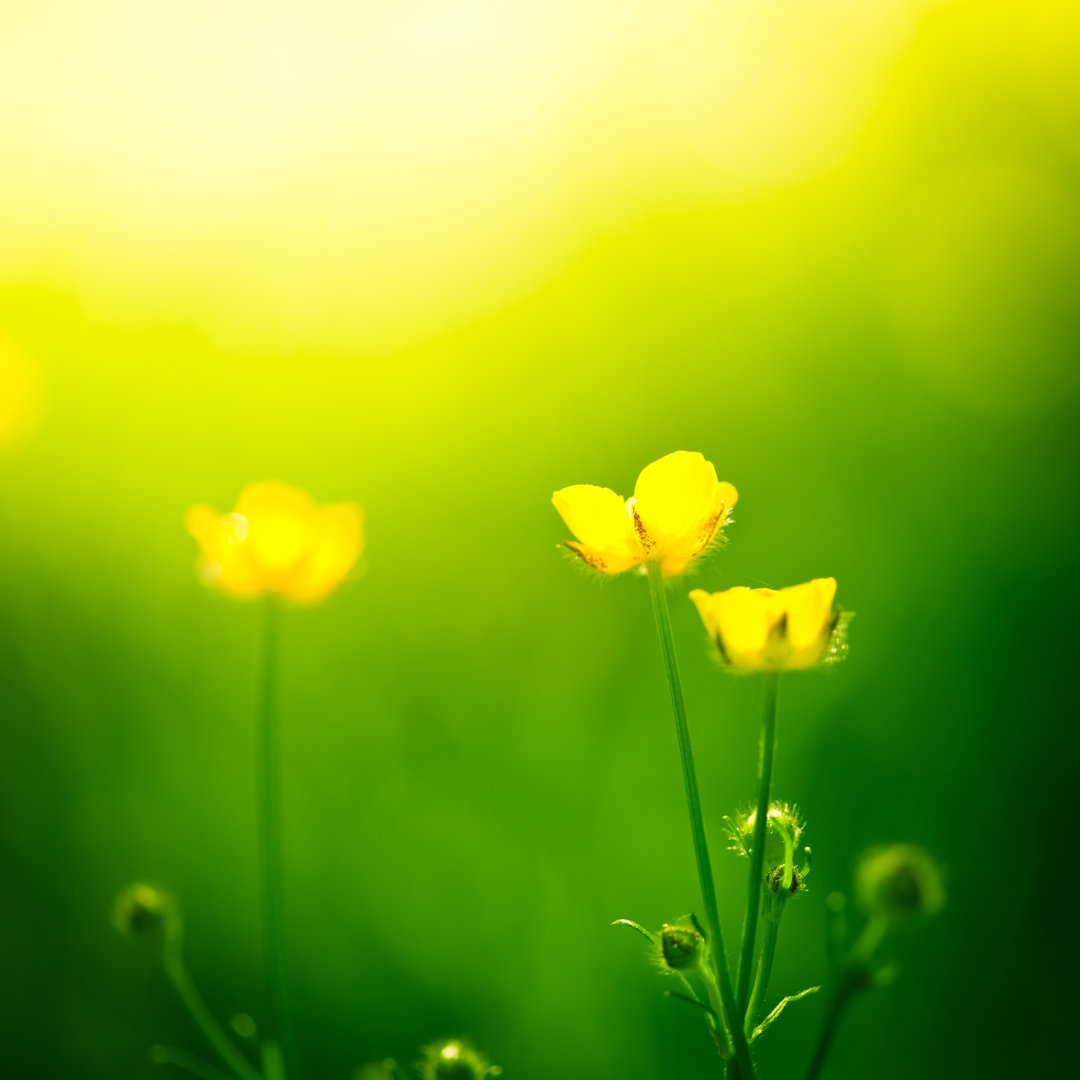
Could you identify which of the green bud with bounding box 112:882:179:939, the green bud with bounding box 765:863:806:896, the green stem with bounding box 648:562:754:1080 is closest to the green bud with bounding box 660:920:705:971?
the green stem with bounding box 648:562:754:1080

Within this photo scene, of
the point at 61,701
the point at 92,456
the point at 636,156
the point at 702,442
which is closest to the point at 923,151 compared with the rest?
the point at 636,156

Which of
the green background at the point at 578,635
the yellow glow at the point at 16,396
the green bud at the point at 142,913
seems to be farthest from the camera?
the yellow glow at the point at 16,396

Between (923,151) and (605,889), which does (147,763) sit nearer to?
(605,889)

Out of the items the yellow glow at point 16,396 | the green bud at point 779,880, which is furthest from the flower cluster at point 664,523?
the yellow glow at point 16,396

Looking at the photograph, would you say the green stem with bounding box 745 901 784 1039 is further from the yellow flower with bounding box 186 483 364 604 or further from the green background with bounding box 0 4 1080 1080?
the green background with bounding box 0 4 1080 1080

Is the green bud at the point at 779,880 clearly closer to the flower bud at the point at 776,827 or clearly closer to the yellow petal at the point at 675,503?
the flower bud at the point at 776,827

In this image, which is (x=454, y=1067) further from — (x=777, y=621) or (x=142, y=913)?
(x=777, y=621)
